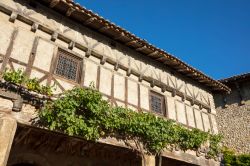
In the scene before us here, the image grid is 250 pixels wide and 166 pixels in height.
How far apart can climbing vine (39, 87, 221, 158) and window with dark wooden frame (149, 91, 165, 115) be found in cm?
121

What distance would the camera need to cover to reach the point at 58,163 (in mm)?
9641

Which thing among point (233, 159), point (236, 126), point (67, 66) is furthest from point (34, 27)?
point (236, 126)

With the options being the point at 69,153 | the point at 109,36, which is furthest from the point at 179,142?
the point at 109,36

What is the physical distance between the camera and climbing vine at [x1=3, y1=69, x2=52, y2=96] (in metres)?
7.10

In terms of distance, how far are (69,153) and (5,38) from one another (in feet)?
15.7

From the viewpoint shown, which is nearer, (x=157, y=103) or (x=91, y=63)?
(x=91, y=63)

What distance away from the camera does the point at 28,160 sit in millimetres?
8844

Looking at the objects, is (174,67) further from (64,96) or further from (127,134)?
(64,96)

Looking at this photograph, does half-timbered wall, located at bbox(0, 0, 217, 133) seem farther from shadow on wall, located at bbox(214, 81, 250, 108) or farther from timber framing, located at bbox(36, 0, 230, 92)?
shadow on wall, located at bbox(214, 81, 250, 108)

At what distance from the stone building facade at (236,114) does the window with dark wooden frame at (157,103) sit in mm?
8322

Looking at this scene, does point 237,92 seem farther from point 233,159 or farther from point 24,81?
point 24,81

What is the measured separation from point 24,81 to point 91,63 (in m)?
2.97

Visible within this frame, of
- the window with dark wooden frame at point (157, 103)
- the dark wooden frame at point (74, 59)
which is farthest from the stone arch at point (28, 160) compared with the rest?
the window with dark wooden frame at point (157, 103)

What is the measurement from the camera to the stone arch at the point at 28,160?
27.9 ft
